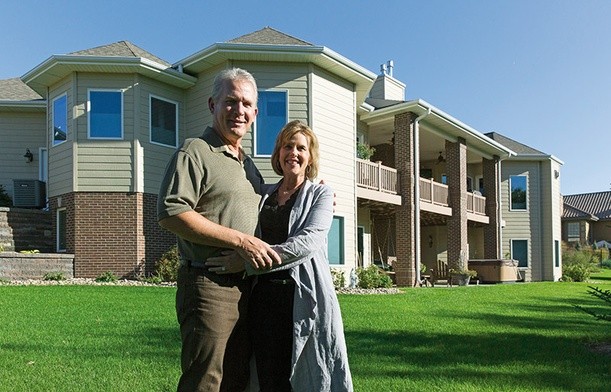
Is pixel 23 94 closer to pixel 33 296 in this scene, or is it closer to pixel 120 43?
pixel 120 43

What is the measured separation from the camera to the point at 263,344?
2.68 metres

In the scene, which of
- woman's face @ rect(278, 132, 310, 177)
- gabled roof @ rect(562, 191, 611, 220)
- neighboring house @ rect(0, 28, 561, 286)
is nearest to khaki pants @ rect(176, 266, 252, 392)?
woman's face @ rect(278, 132, 310, 177)

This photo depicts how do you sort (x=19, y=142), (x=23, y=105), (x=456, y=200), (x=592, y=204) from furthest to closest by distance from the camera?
(x=592, y=204), (x=456, y=200), (x=19, y=142), (x=23, y=105)

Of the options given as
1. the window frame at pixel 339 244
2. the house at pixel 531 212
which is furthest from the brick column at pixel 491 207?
the window frame at pixel 339 244

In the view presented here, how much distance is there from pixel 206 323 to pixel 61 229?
13.6 meters

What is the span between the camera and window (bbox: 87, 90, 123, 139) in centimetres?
1390

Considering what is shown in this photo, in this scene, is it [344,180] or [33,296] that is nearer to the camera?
[33,296]

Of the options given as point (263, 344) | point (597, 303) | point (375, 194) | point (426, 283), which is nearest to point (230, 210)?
point (263, 344)

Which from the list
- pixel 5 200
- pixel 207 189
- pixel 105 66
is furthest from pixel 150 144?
pixel 207 189

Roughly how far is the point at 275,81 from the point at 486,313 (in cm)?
788

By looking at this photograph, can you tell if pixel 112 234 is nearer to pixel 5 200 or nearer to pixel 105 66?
pixel 105 66

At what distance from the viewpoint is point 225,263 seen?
246cm

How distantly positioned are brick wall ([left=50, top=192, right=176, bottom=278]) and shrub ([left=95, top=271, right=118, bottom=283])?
13 cm

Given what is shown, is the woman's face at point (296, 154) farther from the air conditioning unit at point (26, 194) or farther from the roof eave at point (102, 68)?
the air conditioning unit at point (26, 194)
